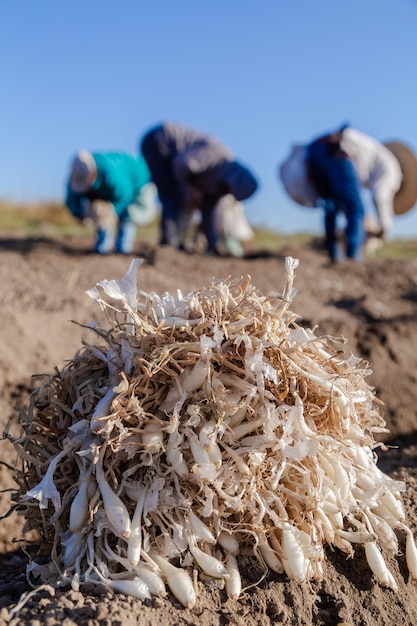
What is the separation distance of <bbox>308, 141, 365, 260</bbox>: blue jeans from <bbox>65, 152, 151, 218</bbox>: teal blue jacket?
1.85 metres

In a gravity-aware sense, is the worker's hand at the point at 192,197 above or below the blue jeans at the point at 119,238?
above

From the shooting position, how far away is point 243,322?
1.88 meters

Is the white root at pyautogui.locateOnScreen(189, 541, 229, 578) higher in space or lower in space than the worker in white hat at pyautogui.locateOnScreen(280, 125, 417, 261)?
lower

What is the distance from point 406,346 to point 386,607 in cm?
306

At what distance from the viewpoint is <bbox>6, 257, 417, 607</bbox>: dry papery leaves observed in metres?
1.78

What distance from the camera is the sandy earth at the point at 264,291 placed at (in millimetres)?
1712

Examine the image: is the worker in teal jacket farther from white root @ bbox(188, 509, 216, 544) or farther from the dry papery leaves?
white root @ bbox(188, 509, 216, 544)

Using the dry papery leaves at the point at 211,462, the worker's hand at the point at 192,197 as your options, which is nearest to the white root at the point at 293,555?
the dry papery leaves at the point at 211,462

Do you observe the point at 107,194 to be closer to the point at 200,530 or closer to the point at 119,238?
the point at 119,238

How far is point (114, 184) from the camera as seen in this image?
22.0 feet

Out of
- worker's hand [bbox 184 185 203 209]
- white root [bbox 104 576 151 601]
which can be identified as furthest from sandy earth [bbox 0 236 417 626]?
worker's hand [bbox 184 185 203 209]

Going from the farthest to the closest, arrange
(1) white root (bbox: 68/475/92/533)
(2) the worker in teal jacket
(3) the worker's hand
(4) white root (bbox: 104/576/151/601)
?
1. (3) the worker's hand
2. (2) the worker in teal jacket
3. (1) white root (bbox: 68/475/92/533)
4. (4) white root (bbox: 104/576/151/601)

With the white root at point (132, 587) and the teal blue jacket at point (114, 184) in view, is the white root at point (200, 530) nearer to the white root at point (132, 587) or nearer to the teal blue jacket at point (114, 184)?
the white root at point (132, 587)

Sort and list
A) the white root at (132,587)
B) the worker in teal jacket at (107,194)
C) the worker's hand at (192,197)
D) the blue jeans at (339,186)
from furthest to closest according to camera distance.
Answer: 1. the worker's hand at (192,197)
2. the blue jeans at (339,186)
3. the worker in teal jacket at (107,194)
4. the white root at (132,587)
